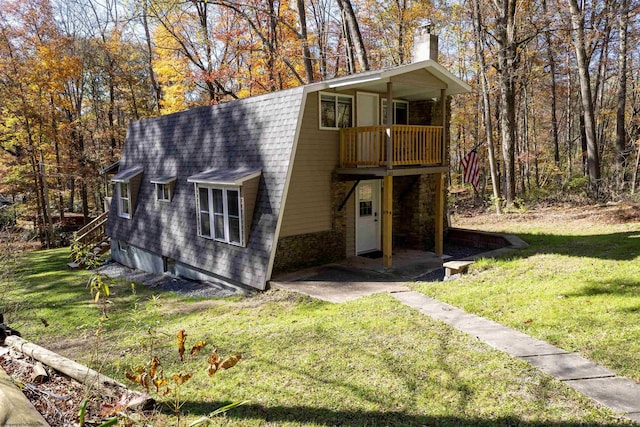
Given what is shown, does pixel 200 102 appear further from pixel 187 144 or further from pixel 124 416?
pixel 124 416

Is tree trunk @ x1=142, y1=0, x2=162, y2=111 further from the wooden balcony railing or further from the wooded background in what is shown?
the wooden balcony railing

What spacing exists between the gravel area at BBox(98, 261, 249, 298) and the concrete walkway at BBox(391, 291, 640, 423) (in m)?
5.28

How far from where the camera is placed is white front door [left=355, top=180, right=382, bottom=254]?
10938mm

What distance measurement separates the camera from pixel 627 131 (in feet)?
78.4

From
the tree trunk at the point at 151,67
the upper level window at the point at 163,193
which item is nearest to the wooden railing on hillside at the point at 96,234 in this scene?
the upper level window at the point at 163,193

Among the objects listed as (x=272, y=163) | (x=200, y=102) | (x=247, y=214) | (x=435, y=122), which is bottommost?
(x=247, y=214)

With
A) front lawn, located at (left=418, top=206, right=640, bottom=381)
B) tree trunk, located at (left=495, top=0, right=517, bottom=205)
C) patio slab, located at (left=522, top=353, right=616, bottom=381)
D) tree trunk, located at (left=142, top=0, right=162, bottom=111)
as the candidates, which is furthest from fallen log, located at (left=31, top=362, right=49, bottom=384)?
tree trunk, located at (left=142, top=0, right=162, bottom=111)

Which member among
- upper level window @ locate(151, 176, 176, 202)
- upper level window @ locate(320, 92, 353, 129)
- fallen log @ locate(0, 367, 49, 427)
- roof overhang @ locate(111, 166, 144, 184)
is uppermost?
upper level window @ locate(320, 92, 353, 129)

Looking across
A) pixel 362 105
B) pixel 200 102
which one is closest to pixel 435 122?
pixel 362 105

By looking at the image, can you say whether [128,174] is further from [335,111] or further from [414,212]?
[414,212]

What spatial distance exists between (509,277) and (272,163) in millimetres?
5335

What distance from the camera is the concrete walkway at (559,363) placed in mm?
3615

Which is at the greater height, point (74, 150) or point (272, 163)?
point (74, 150)

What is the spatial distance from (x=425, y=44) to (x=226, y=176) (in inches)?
247
